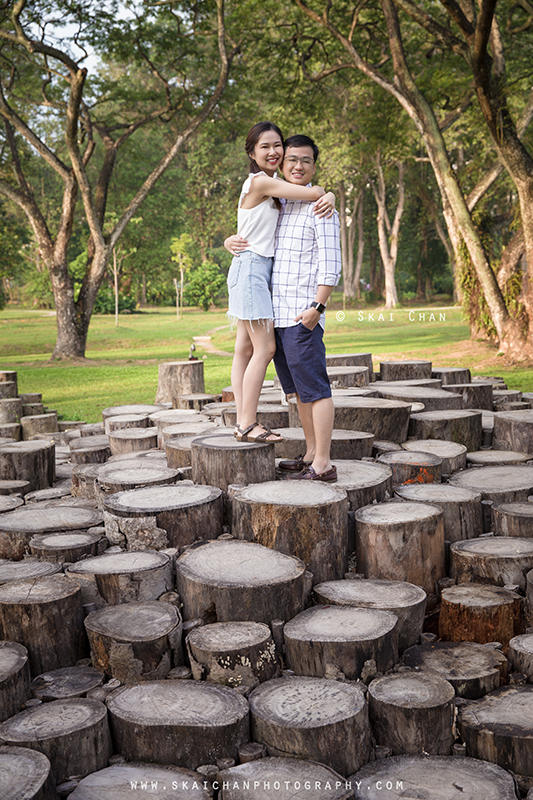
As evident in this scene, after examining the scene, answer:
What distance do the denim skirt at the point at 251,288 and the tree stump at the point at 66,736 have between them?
2275 mm

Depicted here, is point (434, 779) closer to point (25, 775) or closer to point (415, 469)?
point (25, 775)

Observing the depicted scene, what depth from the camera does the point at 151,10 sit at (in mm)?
15742

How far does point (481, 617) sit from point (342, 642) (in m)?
0.79

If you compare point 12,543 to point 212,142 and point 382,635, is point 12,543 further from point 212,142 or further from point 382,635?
point 212,142

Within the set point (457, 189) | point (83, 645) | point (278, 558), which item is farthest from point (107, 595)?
point (457, 189)

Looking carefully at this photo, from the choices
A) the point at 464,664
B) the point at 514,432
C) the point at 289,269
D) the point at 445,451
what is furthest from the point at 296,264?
the point at 514,432

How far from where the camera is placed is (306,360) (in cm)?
395

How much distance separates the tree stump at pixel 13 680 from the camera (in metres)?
2.42

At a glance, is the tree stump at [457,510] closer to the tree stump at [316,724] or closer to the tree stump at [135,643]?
the tree stump at [316,724]

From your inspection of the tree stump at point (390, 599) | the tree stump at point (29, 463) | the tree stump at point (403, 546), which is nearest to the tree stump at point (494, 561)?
the tree stump at point (403, 546)

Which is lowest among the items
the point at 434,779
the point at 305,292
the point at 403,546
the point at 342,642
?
the point at 434,779

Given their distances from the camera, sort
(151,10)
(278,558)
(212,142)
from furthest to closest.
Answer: (212,142)
(151,10)
(278,558)

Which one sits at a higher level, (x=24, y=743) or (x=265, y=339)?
(x=265, y=339)

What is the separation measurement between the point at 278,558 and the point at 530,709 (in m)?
1.22
